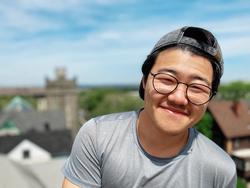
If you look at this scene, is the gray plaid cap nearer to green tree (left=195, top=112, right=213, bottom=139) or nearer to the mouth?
the mouth

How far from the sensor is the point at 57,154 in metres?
28.6

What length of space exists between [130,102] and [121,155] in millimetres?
56742

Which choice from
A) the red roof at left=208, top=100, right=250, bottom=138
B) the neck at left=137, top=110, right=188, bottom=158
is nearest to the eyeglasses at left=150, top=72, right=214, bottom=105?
the neck at left=137, top=110, right=188, bottom=158

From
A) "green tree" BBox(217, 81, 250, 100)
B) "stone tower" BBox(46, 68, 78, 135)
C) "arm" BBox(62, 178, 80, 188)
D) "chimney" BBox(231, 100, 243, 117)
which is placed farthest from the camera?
"green tree" BBox(217, 81, 250, 100)

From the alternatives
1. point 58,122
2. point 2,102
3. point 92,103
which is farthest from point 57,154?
point 2,102

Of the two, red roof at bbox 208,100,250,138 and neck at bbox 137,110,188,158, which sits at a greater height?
neck at bbox 137,110,188,158

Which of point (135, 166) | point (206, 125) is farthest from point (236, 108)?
point (135, 166)

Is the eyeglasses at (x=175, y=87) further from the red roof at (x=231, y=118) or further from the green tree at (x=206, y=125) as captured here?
the red roof at (x=231, y=118)

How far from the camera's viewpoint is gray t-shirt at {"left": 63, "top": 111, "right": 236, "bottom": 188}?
2223 millimetres

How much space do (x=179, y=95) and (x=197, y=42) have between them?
371 millimetres

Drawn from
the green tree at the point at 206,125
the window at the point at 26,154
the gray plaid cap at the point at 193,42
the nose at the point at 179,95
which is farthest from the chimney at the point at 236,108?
the nose at the point at 179,95

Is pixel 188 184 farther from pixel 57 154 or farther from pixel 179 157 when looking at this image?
pixel 57 154

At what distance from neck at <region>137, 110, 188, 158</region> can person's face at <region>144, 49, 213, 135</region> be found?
85 mm

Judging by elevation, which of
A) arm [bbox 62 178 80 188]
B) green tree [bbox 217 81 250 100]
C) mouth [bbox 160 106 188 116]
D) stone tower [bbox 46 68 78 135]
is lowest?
green tree [bbox 217 81 250 100]
